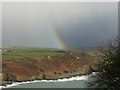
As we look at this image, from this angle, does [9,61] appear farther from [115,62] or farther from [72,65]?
[115,62]

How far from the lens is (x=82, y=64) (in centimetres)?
13025

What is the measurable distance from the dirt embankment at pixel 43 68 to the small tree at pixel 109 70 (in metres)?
64.2

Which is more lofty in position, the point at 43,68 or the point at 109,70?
the point at 109,70

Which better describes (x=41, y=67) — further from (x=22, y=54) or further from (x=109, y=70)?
(x=109, y=70)

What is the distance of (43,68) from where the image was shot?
108 meters

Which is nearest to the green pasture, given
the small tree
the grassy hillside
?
the grassy hillside

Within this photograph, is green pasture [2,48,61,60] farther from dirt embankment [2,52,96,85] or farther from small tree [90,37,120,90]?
small tree [90,37,120,90]

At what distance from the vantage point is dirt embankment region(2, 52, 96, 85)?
93588 mm

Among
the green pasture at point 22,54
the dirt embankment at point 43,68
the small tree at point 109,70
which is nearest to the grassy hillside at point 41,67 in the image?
the dirt embankment at point 43,68

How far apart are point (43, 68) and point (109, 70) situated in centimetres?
9071

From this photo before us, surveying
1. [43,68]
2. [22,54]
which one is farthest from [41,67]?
[22,54]

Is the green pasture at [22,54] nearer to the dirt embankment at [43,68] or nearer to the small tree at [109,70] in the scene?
the dirt embankment at [43,68]

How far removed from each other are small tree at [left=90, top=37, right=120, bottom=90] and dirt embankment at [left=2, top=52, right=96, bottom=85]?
64.2m

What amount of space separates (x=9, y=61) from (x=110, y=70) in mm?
89844
